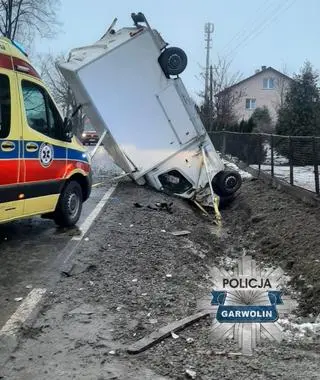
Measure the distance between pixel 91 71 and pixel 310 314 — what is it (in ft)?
25.6

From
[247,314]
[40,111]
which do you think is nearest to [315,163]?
[40,111]

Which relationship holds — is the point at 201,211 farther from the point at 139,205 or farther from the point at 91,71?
the point at 91,71

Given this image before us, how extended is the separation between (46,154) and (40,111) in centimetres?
63

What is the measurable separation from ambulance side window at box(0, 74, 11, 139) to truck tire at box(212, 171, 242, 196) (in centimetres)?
695

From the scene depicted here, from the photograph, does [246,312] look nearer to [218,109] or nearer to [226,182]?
[226,182]

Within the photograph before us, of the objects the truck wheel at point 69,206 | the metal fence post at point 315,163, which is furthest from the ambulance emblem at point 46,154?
the metal fence post at point 315,163

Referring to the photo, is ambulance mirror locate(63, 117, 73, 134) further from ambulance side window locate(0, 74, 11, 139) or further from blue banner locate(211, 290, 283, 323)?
blue banner locate(211, 290, 283, 323)

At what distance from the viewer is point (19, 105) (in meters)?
6.77

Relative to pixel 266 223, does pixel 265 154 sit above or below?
above

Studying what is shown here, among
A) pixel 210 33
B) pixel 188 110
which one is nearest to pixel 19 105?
pixel 188 110

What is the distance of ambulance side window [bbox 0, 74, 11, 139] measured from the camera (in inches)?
254

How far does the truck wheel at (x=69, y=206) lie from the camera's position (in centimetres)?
814

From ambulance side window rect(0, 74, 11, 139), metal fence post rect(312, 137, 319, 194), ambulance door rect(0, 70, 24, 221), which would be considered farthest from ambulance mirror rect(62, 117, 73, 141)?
metal fence post rect(312, 137, 319, 194)

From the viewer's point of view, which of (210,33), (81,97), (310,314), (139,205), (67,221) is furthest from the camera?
(210,33)
